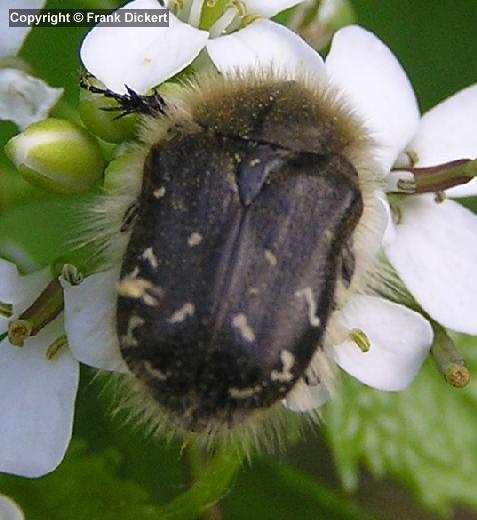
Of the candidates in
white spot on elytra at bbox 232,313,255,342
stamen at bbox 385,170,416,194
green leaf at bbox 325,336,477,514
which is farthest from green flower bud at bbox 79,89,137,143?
green leaf at bbox 325,336,477,514

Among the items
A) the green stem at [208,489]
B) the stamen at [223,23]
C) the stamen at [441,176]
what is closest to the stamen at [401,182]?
the stamen at [441,176]

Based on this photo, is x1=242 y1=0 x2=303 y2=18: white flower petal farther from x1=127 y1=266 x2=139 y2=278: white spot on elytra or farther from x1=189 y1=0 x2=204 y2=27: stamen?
x1=127 y1=266 x2=139 y2=278: white spot on elytra

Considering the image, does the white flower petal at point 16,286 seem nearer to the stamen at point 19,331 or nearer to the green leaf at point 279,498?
the stamen at point 19,331

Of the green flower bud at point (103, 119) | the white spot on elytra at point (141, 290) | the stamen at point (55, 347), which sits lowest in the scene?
the stamen at point (55, 347)

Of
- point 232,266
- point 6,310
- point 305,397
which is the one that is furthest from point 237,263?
point 6,310

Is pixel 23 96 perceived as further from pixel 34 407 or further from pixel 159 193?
pixel 159 193

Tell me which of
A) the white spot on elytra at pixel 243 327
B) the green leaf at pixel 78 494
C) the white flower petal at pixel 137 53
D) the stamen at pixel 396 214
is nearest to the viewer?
the white spot on elytra at pixel 243 327

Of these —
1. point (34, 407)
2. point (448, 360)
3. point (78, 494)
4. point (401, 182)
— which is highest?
point (401, 182)
